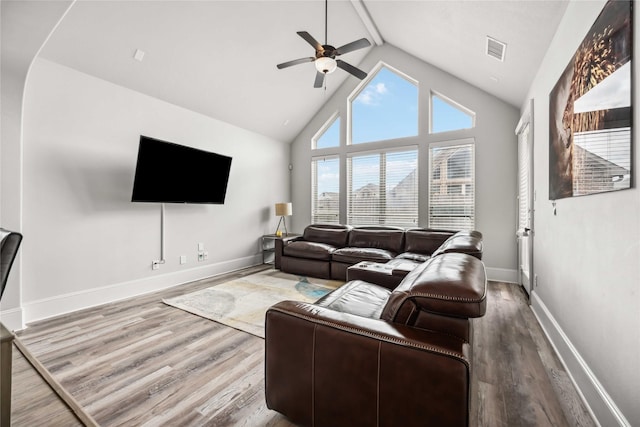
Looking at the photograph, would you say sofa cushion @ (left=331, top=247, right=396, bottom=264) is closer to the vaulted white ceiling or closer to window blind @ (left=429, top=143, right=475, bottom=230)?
window blind @ (left=429, top=143, right=475, bottom=230)

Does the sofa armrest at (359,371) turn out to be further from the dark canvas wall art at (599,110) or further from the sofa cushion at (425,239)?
the sofa cushion at (425,239)

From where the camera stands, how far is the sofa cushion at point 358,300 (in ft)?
5.93

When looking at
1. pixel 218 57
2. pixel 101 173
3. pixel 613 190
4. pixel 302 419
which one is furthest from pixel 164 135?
pixel 613 190

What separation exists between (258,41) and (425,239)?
3918mm

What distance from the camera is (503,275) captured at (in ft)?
14.4

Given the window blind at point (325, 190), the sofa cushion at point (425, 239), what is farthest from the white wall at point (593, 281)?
the window blind at point (325, 190)

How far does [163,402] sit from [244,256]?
377 centimetres

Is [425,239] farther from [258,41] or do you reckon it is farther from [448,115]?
[258,41]

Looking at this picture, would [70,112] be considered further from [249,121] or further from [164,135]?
[249,121]

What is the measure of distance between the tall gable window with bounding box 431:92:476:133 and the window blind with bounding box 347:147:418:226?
0.61 m

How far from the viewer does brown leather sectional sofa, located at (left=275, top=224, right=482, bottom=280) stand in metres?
4.30

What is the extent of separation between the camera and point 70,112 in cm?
313

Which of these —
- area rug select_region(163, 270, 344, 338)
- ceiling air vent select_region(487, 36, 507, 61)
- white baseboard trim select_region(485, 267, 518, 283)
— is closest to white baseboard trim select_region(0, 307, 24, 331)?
area rug select_region(163, 270, 344, 338)

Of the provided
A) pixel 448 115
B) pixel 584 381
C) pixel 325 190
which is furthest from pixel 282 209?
pixel 584 381
